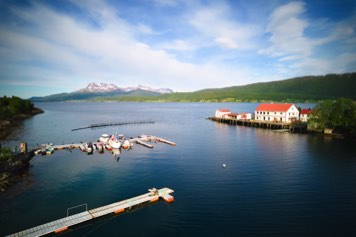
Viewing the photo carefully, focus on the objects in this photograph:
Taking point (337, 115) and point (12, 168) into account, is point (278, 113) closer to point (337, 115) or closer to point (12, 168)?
point (337, 115)

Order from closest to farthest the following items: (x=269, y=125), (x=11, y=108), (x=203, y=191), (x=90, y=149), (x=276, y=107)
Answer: (x=203, y=191) → (x=90, y=149) → (x=269, y=125) → (x=276, y=107) → (x=11, y=108)

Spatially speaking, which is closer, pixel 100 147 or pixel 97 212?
pixel 97 212

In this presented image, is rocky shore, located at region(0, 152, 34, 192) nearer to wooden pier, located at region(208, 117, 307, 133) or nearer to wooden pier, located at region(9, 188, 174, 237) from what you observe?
wooden pier, located at region(9, 188, 174, 237)

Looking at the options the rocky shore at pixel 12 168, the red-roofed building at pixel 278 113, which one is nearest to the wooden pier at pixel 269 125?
the red-roofed building at pixel 278 113

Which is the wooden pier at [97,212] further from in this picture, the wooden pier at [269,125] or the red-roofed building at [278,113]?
the red-roofed building at [278,113]

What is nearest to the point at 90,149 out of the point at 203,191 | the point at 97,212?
the point at 97,212

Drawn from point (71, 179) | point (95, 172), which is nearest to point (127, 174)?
point (95, 172)
